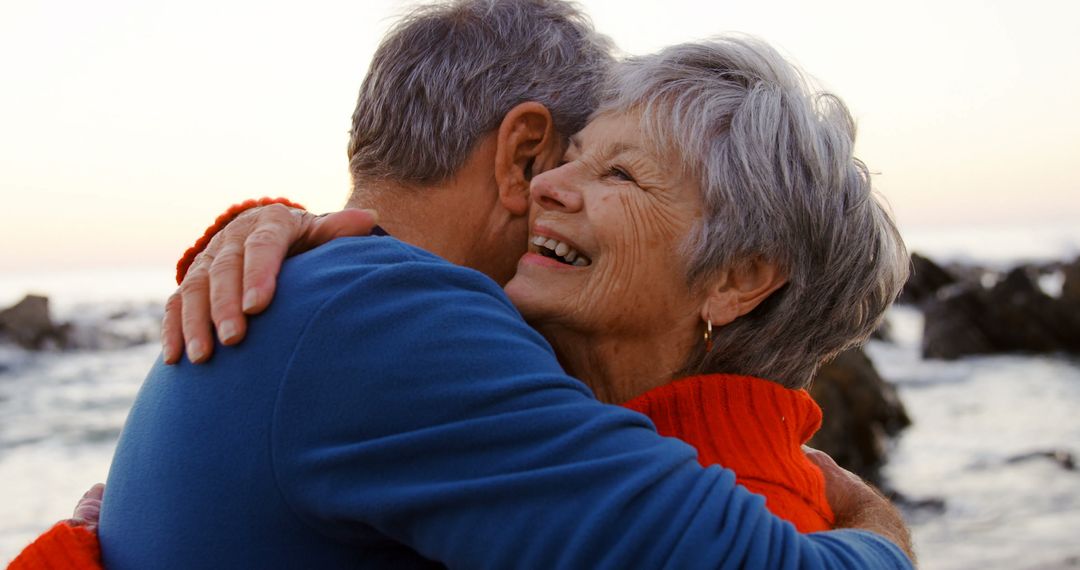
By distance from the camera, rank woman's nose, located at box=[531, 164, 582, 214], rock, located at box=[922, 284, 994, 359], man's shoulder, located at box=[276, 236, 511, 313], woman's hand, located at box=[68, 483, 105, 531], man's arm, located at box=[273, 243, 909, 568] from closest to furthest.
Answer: man's arm, located at box=[273, 243, 909, 568] < man's shoulder, located at box=[276, 236, 511, 313] < woman's hand, located at box=[68, 483, 105, 531] < woman's nose, located at box=[531, 164, 582, 214] < rock, located at box=[922, 284, 994, 359]

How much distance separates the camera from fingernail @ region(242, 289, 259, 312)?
1.59 metres

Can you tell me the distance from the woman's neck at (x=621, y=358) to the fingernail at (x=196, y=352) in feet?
2.85

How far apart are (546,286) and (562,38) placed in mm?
696

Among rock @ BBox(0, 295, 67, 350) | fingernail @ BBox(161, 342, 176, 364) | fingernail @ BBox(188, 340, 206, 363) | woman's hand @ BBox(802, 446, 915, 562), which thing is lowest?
rock @ BBox(0, 295, 67, 350)

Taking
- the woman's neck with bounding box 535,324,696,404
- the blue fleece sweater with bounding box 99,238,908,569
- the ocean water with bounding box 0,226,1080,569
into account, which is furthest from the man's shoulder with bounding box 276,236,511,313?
the ocean water with bounding box 0,226,1080,569

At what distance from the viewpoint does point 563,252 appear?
2.33 meters

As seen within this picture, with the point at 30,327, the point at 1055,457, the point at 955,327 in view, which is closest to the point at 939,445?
the point at 1055,457

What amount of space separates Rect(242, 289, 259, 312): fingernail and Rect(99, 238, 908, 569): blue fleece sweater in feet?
0.08

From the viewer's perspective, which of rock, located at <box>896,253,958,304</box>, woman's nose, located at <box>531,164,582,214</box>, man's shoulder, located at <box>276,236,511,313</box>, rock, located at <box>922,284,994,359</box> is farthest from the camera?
rock, located at <box>896,253,958,304</box>

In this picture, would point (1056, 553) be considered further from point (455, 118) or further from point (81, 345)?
point (81, 345)

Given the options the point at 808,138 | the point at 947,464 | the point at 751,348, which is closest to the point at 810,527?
the point at 751,348

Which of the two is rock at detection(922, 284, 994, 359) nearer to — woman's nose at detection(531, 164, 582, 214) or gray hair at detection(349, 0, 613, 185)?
gray hair at detection(349, 0, 613, 185)

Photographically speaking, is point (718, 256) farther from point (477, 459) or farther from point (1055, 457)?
point (1055, 457)

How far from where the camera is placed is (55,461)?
980 cm
